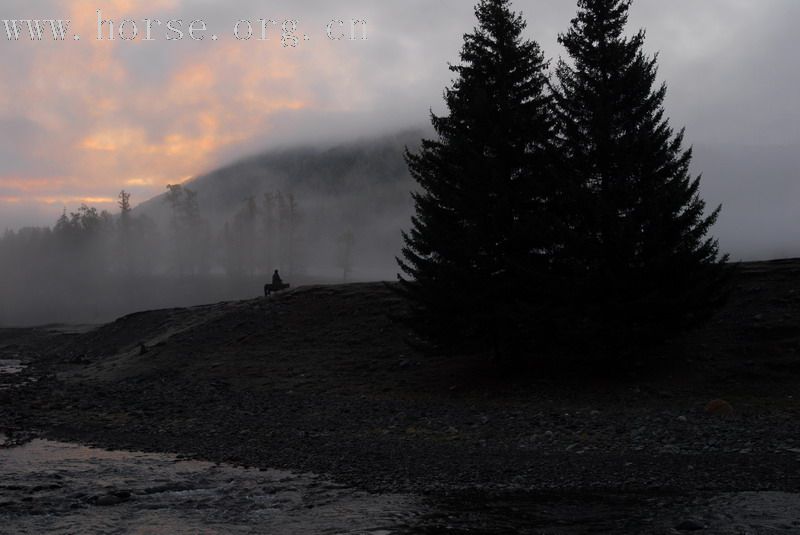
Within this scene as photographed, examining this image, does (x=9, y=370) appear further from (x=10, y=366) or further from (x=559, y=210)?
(x=559, y=210)

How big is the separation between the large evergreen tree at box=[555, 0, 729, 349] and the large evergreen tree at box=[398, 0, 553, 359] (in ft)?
4.16

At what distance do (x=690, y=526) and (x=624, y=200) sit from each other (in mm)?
13984

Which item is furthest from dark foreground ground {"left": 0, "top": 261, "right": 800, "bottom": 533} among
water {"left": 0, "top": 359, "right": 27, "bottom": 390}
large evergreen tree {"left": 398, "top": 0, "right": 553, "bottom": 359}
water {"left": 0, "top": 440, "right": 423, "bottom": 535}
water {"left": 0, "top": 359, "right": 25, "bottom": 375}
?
water {"left": 0, "top": 359, "right": 25, "bottom": 375}

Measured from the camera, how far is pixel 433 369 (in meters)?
27.5

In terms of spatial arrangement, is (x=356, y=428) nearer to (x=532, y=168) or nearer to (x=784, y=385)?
(x=532, y=168)

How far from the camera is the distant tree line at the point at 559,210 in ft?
71.3

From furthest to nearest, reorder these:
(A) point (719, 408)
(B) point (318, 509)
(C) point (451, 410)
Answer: (C) point (451, 410) < (A) point (719, 408) < (B) point (318, 509)

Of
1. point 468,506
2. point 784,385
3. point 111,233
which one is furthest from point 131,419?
point 111,233

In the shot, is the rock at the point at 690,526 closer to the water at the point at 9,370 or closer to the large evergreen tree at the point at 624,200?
the large evergreen tree at the point at 624,200

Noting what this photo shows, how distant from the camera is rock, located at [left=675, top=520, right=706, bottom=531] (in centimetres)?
1025

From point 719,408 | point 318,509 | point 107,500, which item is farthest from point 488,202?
point 107,500

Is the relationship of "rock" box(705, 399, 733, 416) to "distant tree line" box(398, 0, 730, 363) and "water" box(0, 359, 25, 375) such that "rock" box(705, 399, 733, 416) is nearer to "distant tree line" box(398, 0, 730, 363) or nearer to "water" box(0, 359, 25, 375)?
"distant tree line" box(398, 0, 730, 363)

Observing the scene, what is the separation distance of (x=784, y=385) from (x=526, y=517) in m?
14.6

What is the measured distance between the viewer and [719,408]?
18.8 metres
